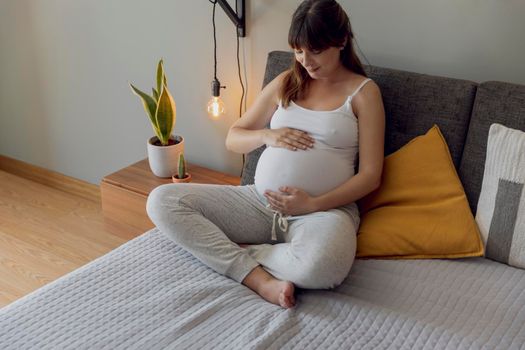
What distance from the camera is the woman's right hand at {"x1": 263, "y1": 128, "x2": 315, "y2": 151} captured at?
1.75 m

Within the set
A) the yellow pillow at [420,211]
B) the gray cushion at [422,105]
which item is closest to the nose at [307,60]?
the gray cushion at [422,105]

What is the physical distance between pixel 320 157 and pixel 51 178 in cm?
191

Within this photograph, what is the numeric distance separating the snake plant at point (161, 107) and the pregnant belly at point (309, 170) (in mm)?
648

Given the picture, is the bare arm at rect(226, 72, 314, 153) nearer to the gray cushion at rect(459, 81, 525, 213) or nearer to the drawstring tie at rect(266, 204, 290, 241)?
the drawstring tie at rect(266, 204, 290, 241)

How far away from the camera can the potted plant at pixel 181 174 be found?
2262 millimetres

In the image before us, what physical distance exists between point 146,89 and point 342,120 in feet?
3.87

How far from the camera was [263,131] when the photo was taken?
1.84 m

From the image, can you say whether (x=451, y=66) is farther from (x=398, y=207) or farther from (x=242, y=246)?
(x=242, y=246)

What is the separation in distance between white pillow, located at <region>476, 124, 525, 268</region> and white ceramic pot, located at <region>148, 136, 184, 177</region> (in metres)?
1.16

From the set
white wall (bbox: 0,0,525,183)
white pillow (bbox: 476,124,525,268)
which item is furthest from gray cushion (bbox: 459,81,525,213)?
white wall (bbox: 0,0,525,183)

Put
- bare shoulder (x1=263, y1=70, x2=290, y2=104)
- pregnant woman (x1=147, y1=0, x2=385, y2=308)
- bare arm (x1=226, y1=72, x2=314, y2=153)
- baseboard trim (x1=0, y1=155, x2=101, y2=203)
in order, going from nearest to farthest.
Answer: pregnant woman (x1=147, y1=0, x2=385, y2=308) → bare arm (x1=226, y1=72, x2=314, y2=153) → bare shoulder (x1=263, y1=70, x2=290, y2=104) → baseboard trim (x1=0, y1=155, x2=101, y2=203)

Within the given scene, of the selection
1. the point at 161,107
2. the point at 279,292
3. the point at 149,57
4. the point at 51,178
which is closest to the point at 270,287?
the point at 279,292

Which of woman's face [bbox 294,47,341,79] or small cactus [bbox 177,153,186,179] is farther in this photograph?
small cactus [bbox 177,153,186,179]

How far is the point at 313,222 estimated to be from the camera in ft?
5.33
